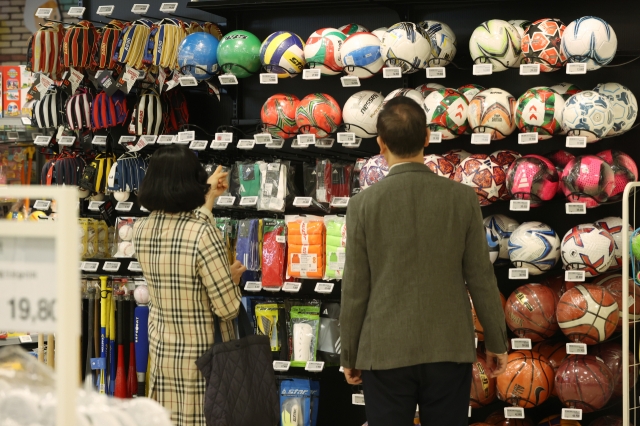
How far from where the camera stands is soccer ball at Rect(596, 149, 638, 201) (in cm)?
430

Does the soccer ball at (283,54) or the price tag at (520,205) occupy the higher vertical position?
the soccer ball at (283,54)

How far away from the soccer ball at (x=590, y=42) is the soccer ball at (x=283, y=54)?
1555mm

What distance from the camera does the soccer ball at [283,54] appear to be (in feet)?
16.2

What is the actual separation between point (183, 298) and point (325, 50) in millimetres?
1984

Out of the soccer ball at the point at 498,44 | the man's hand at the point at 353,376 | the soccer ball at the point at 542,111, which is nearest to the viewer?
the man's hand at the point at 353,376

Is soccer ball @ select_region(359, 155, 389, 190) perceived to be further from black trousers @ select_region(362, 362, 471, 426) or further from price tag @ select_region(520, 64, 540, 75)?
black trousers @ select_region(362, 362, 471, 426)

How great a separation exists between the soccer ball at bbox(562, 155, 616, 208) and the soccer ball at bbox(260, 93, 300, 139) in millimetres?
1628

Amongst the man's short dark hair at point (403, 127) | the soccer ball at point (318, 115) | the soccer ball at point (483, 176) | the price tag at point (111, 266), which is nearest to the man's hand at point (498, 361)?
the man's short dark hair at point (403, 127)

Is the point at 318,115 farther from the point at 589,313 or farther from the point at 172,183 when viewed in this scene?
the point at 589,313

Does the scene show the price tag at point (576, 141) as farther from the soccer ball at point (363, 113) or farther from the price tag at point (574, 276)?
the soccer ball at point (363, 113)

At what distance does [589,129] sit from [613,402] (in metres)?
1.48

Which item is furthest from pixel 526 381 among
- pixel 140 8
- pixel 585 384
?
pixel 140 8

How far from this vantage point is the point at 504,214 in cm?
511

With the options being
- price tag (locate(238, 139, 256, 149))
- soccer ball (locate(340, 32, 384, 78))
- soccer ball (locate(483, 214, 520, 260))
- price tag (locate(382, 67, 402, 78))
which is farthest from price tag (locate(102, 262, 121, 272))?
soccer ball (locate(483, 214, 520, 260))
